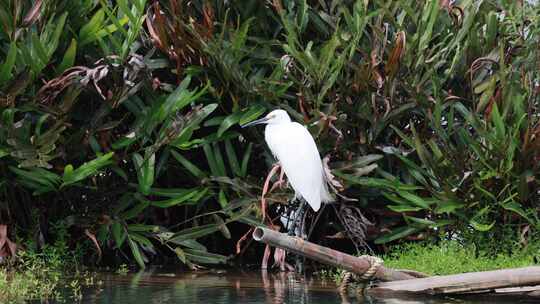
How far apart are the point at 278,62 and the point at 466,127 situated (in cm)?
186

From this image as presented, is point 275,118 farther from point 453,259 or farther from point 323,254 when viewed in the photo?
point 323,254

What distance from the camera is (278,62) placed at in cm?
987

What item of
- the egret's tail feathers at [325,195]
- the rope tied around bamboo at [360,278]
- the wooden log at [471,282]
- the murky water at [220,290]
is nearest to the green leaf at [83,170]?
the murky water at [220,290]

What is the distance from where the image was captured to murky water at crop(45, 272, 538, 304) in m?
7.51

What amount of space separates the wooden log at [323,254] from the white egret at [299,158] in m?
1.15

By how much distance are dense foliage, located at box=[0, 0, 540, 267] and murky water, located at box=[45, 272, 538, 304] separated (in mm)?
503

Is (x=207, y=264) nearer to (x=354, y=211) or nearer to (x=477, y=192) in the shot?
(x=354, y=211)

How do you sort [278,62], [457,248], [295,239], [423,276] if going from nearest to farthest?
[295,239]
[423,276]
[457,248]
[278,62]

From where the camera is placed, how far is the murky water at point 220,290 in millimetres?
7508

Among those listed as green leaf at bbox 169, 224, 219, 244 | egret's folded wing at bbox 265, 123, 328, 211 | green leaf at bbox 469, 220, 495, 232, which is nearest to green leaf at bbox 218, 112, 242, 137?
egret's folded wing at bbox 265, 123, 328, 211

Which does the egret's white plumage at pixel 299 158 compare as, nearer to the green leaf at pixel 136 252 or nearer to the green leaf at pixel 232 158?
the green leaf at pixel 232 158

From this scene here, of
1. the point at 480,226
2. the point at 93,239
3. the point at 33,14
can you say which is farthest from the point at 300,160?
the point at 33,14

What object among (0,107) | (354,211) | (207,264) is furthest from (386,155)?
(0,107)

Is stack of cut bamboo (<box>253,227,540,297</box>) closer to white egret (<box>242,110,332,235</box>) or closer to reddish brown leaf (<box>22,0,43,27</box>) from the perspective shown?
white egret (<box>242,110,332,235</box>)
